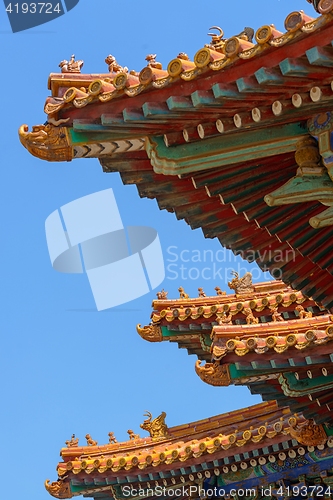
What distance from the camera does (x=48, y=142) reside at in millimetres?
9820

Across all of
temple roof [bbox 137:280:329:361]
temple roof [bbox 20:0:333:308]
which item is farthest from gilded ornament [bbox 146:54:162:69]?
temple roof [bbox 137:280:329:361]

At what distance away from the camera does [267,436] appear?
15.3 metres

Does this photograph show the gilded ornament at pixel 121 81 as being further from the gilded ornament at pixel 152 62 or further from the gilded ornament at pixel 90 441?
the gilded ornament at pixel 90 441

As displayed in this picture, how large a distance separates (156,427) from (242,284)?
302 centimetres

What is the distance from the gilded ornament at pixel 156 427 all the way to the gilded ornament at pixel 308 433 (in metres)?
4.08

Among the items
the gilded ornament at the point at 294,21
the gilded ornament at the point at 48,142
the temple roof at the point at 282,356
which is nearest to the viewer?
the gilded ornament at the point at 294,21

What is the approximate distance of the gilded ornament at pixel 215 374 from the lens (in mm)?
13398

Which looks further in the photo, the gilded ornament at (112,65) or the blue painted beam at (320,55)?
the gilded ornament at (112,65)

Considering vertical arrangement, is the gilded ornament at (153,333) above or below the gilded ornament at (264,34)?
above

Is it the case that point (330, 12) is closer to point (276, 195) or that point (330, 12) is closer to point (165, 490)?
point (276, 195)

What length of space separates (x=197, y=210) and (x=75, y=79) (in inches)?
86.6

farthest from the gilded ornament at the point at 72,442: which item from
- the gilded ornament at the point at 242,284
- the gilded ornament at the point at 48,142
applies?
the gilded ornament at the point at 48,142

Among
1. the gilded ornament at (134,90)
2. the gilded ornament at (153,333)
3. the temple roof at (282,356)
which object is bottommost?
the temple roof at (282,356)

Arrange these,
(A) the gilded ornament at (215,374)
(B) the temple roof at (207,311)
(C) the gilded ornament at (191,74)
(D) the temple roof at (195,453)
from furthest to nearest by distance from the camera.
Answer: (B) the temple roof at (207,311)
(D) the temple roof at (195,453)
(A) the gilded ornament at (215,374)
(C) the gilded ornament at (191,74)
